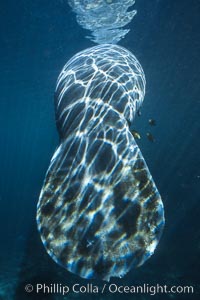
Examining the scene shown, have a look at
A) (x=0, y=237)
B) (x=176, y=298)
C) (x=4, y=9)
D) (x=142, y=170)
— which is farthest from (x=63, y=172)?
(x=0, y=237)

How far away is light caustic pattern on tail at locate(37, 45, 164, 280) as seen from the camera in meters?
2.39

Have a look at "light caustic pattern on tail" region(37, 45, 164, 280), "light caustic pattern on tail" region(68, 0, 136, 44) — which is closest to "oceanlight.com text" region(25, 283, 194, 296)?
"light caustic pattern on tail" region(37, 45, 164, 280)

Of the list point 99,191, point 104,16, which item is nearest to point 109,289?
point 99,191

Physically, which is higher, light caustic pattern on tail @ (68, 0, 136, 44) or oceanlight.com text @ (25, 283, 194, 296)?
light caustic pattern on tail @ (68, 0, 136, 44)

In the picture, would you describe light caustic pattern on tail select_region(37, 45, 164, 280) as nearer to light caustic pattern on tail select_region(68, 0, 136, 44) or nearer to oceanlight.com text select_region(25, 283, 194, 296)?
oceanlight.com text select_region(25, 283, 194, 296)

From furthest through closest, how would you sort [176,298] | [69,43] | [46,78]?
[46,78], [69,43], [176,298]

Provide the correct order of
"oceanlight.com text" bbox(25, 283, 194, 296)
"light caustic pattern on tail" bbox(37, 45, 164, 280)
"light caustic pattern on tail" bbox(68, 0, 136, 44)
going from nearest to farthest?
"light caustic pattern on tail" bbox(37, 45, 164, 280), "oceanlight.com text" bbox(25, 283, 194, 296), "light caustic pattern on tail" bbox(68, 0, 136, 44)

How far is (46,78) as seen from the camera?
2744 centimetres

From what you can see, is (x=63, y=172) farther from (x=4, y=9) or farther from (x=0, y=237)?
(x=0, y=237)

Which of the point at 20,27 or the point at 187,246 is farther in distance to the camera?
the point at 20,27

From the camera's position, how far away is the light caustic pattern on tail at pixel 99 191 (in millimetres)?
2393

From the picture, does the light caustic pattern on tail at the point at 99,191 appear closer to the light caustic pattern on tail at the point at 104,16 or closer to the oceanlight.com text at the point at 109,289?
the oceanlight.com text at the point at 109,289

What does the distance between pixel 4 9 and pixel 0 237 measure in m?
17.5

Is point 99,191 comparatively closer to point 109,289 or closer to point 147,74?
point 109,289
